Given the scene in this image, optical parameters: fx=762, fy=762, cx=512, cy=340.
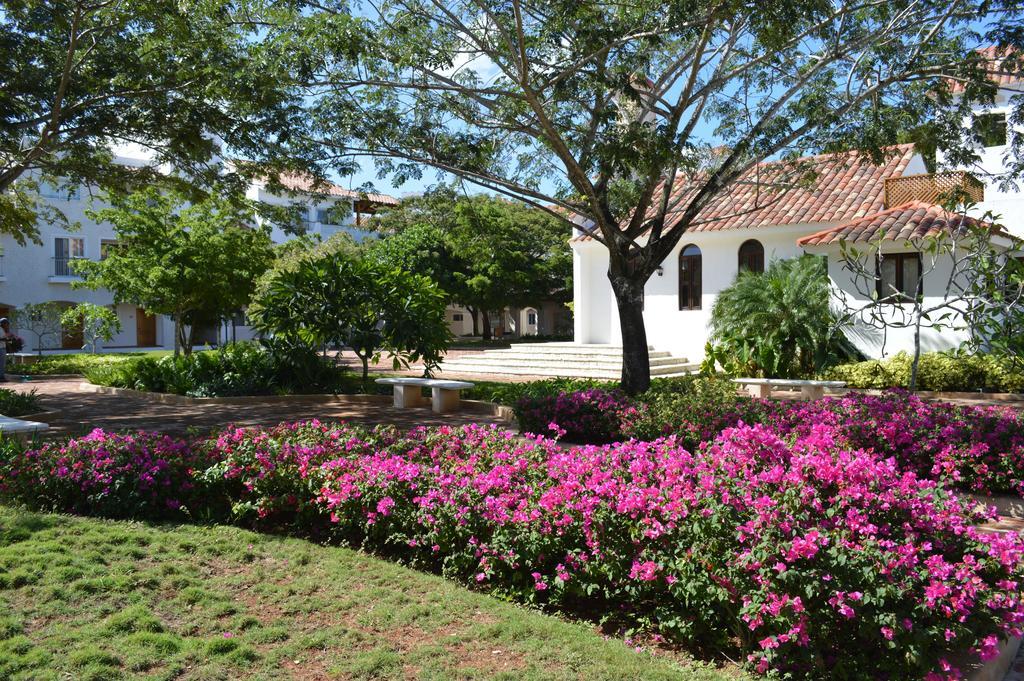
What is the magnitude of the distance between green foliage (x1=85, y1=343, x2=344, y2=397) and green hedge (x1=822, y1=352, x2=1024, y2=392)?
10.6m

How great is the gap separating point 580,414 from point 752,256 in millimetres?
12526

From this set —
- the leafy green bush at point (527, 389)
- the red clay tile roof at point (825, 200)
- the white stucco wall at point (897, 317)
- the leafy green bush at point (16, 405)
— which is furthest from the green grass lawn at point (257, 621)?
the red clay tile roof at point (825, 200)

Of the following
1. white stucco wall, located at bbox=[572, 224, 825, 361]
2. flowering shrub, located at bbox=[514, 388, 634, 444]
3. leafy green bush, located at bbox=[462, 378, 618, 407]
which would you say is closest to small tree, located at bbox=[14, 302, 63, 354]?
white stucco wall, located at bbox=[572, 224, 825, 361]

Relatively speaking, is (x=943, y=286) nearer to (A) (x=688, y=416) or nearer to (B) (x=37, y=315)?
(A) (x=688, y=416)

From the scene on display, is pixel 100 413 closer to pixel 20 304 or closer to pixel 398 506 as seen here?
pixel 398 506

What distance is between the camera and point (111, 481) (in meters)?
5.99

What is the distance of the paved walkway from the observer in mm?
10859

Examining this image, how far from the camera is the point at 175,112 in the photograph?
1266 cm

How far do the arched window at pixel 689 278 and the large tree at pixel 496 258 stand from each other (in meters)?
13.9

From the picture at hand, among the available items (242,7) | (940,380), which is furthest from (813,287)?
(242,7)

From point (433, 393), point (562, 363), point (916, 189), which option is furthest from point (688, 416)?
point (916, 189)

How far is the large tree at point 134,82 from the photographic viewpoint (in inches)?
436

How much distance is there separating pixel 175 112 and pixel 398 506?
1017cm

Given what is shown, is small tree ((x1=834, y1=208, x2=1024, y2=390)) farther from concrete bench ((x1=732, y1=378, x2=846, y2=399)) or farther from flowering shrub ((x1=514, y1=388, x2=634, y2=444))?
flowering shrub ((x1=514, y1=388, x2=634, y2=444))
